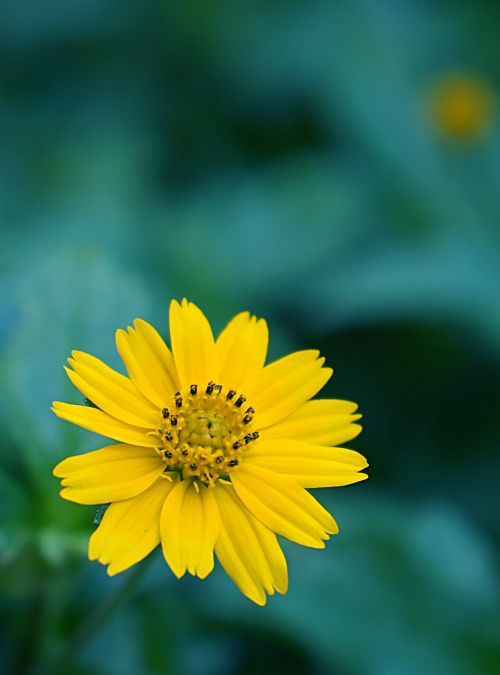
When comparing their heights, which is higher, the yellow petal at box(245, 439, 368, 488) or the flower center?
the flower center

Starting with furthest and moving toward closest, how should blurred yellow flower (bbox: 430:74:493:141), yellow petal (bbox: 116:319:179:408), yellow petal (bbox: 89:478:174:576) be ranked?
blurred yellow flower (bbox: 430:74:493:141), yellow petal (bbox: 116:319:179:408), yellow petal (bbox: 89:478:174:576)

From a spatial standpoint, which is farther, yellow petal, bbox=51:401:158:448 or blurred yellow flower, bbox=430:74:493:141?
blurred yellow flower, bbox=430:74:493:141

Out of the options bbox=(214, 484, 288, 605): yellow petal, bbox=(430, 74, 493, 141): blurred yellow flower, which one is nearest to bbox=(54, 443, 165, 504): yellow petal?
bbox=(214, 484, 288, 605): yellow petal

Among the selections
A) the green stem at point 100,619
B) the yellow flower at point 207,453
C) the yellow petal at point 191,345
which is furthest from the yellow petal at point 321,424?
the green stem at point 100,619

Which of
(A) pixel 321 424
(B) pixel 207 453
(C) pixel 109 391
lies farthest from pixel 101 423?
(A) pixel 321 424

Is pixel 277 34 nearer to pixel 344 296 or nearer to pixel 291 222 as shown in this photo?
pixel 291 222

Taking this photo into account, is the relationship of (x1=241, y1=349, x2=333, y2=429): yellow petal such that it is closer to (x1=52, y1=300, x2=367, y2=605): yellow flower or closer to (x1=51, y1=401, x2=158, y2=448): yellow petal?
(x1=52, y1=300, x2=367, y2=605): yellow flower

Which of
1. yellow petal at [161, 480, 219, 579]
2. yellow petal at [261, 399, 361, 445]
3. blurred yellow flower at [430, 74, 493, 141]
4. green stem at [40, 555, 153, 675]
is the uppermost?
blurred yellow flower at [430, 74, 493, 141]

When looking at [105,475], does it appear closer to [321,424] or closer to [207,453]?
[207,453]
